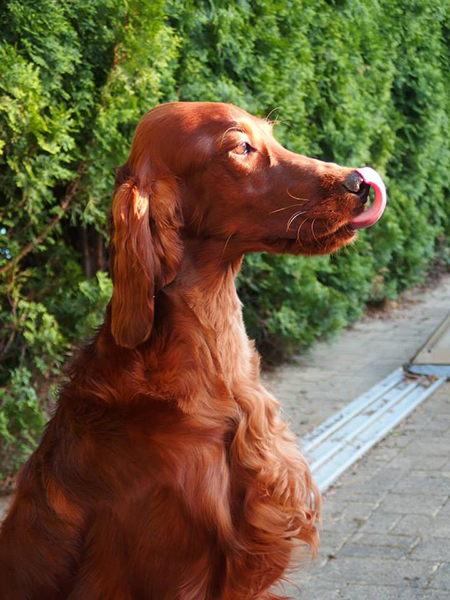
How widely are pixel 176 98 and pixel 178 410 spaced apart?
3.00 m

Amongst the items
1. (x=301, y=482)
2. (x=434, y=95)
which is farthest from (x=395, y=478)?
(x=434, y=95)

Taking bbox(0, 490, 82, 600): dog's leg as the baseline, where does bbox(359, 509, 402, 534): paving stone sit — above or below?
below

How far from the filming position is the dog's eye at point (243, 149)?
2.44 m

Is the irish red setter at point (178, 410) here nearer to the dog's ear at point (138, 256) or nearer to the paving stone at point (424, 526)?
the dog's ear at point (138, 256)

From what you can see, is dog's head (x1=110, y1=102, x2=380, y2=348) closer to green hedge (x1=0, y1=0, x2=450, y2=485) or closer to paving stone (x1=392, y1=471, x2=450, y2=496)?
green hedge (x1=0, y1=0, x2=450, y2=485)

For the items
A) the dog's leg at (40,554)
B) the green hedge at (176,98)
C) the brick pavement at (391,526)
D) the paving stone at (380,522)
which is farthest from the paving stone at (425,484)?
the dog's leg at (40,554)

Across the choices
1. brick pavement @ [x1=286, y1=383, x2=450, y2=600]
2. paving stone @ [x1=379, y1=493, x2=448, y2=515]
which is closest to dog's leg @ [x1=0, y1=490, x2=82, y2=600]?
brick pavement @ [x1=286, y1=383, x2=450, y2=600]

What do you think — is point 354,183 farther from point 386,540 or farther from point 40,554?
point 386,540

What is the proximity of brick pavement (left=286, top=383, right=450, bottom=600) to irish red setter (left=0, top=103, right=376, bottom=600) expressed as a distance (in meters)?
0.57

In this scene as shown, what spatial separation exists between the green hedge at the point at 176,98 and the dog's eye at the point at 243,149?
169 centimetres

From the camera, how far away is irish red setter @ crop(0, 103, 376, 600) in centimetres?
232

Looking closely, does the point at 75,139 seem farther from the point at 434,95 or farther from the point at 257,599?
the point at 434,95

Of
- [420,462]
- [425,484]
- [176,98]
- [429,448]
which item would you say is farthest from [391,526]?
[176,98]

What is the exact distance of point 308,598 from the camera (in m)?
3.36
